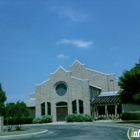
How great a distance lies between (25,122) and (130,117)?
16579 mm

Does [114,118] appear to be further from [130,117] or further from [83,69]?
[83,69]

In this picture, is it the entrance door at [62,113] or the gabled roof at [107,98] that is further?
the entrance door at [62,113]

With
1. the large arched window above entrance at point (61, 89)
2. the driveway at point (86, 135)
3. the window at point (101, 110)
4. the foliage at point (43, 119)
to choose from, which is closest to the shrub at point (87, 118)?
the window at point (101, 110)

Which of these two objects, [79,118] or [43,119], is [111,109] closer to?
[79,118]

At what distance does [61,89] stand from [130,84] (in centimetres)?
1582

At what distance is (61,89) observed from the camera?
42.9 m

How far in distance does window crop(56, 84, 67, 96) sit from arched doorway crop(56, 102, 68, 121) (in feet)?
5.44

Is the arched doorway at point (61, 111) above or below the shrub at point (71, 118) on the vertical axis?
above

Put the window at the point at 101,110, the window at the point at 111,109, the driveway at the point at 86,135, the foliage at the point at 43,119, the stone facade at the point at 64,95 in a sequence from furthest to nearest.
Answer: the window at the point at 101,110, the window at the point at 111,109, the stone facade at the point at 64,95, the foliage at the point at 43,119, the driveway at the point at 86,135

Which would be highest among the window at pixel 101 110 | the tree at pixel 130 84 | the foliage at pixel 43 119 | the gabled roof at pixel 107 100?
the tree at pixel 130 84

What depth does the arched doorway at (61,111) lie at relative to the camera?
42.2 m

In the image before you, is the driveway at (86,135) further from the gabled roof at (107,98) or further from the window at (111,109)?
the window at (111,109)

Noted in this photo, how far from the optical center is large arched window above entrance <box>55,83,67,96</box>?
42.5 m

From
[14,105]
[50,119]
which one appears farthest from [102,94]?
[14,105]
